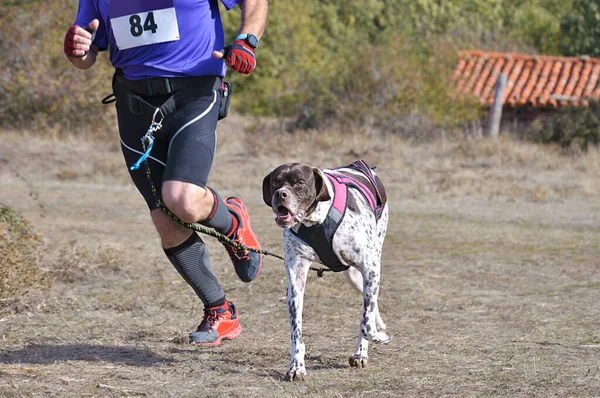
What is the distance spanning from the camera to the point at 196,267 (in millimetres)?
5539

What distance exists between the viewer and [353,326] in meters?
6.40

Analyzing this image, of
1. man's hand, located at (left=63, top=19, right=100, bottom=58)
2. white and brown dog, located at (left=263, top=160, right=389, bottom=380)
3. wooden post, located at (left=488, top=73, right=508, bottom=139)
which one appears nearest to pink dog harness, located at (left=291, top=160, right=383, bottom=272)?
white and brown dog, located at (left=263, top=160, right=389, bottom=380)

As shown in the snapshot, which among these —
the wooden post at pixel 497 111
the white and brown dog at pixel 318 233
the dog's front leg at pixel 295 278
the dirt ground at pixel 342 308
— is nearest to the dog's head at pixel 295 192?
the white and brown dog at pixel 318 233

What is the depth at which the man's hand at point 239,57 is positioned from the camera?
484cm

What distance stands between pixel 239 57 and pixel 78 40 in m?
0.90

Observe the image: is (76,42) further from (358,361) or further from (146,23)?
(358,361)

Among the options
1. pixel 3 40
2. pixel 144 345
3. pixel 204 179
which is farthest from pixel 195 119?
pixel 3 40

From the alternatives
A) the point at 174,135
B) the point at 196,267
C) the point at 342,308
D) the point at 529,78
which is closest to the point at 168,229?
the point at 196,267

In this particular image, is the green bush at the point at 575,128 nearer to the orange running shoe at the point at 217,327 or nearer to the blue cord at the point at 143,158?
the orange running shoe at the point at 217,327

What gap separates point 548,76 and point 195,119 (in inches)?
842

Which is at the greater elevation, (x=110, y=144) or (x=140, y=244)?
(x=140, y=244)

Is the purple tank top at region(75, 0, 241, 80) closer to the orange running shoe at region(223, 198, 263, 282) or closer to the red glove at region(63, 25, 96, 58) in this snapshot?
the red glove at region(63, 25, 96, 58)

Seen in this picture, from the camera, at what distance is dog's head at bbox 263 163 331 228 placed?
4.81 m

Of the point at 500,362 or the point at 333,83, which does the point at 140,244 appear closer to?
the point at 500,362
